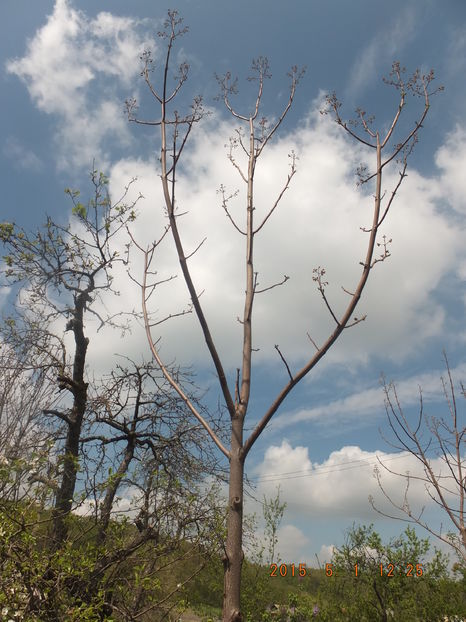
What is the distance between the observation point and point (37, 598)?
3748 mm

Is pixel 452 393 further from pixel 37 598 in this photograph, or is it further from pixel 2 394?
pixel 2 394

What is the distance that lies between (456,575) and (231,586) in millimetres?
10137

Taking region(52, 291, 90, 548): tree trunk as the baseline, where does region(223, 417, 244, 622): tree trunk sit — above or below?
below

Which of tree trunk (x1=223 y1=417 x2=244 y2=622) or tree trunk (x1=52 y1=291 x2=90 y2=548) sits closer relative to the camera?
tree trunk (x1=223 y1=417 x2=244 y2=622)

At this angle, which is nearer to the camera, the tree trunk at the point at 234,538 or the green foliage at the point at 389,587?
the tree trunk at the point at 234,538

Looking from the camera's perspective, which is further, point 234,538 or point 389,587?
point 389,587

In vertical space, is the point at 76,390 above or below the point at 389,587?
above

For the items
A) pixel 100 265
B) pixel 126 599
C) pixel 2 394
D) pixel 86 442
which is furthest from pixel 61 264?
pixel 126 599

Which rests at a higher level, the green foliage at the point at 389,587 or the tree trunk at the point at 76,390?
Result: the tree trunk at the point at 76,390

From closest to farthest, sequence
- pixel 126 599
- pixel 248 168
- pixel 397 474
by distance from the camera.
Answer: pixel 248 168 < pixel 126 599 < pixel 397 474

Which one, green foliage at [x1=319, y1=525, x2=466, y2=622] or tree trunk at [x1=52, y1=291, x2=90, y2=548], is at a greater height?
tree trunk at [x1=52, y1=291, x2=90, y2=548]

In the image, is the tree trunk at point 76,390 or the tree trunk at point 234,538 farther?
the tree trunk at point 76,390

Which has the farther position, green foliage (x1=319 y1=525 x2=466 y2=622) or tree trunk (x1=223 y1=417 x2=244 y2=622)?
green foliage (x1=319 y1=525 x2=466 y2=622)

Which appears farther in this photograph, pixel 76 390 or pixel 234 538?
pixel 76 390
